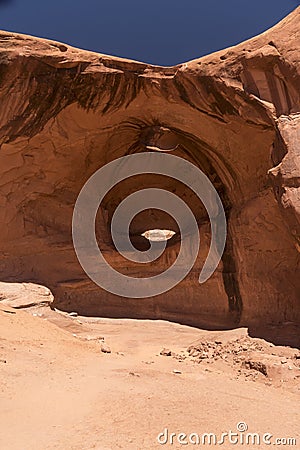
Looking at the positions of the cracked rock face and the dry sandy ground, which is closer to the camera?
the dry sandy ground

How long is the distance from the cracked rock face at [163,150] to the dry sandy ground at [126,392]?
1756 mm

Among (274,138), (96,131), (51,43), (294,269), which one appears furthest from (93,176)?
(294,269)

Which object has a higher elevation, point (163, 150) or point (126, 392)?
point (163, 150)

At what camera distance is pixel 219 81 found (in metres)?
7.00

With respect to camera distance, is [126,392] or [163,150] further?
[163,150]

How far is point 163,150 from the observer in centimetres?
863

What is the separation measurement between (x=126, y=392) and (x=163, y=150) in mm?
6019

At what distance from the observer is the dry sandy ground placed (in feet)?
8.40

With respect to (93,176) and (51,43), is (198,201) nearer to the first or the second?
(93,176)

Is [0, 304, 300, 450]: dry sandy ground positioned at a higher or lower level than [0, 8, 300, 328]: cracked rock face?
lower

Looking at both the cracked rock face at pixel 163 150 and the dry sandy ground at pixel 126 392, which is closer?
the dry sandy ground at pixel 126 392

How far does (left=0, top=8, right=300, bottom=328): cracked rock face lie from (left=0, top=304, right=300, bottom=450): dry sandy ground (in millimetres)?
1756

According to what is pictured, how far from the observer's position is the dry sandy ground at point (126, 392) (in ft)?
8.40

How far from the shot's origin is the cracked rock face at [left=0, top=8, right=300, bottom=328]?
21.9ft
